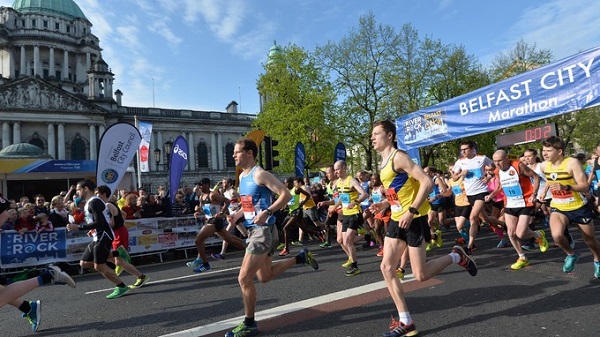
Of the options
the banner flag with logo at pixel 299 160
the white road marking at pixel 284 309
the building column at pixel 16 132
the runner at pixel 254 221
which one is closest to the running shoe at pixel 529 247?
the white road marking at pixel 284 309

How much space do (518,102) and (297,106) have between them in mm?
22897

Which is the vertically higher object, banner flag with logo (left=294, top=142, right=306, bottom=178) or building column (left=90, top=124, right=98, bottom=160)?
building column (left=90, top=124, right=98, bottom=160)

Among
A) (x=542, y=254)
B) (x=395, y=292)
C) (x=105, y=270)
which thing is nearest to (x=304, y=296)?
(x=395, y=292)

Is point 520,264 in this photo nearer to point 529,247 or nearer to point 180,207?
point 529,247

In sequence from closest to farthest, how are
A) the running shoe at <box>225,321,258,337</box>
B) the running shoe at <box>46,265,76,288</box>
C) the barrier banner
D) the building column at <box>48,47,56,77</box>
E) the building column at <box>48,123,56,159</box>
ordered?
the running shoe at <box>225,321,258,337</box> → the running shoe at <box>46,265,76,288</box> → the barrier banner → the building column at <box>48,123,56,159</box> → the building column at <box>48,47,56,77</box>

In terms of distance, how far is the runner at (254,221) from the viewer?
13.4 feet

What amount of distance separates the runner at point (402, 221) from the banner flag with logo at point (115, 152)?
881cm

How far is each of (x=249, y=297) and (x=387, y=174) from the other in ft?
6.23

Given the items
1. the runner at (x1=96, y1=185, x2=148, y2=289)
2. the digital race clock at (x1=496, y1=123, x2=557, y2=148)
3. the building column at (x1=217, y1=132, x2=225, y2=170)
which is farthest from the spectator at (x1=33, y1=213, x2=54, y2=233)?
the building column at (x1=217, y1=132, x2=225, y2=170)

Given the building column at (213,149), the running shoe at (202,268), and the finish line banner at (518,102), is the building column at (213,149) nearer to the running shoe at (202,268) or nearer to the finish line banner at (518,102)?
the finish line banner at (518,102)

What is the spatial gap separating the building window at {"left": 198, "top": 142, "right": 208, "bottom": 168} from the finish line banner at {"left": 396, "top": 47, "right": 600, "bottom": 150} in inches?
2209

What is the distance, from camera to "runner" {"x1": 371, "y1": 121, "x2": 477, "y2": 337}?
3802mm

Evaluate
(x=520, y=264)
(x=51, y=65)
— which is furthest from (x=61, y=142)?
(x=520, y=264)

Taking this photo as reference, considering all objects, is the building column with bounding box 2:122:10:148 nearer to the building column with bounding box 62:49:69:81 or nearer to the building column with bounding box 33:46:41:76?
the building column with bounding box 33:46:41:76
